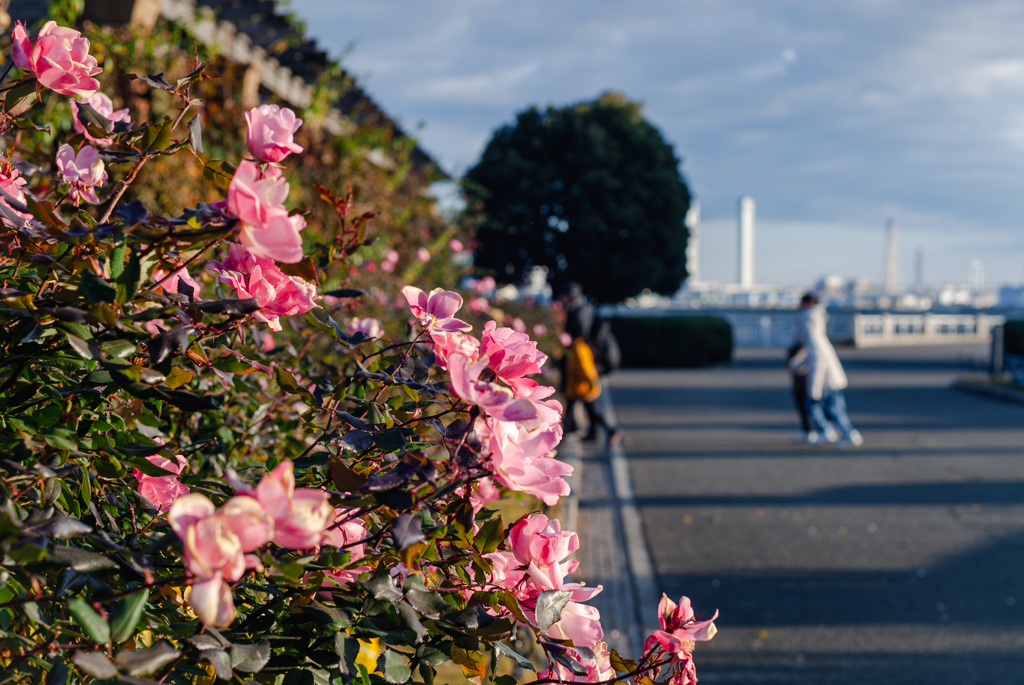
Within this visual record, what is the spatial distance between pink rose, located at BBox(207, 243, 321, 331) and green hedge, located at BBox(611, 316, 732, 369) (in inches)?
821

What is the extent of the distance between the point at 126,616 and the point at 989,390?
15873 millimetres

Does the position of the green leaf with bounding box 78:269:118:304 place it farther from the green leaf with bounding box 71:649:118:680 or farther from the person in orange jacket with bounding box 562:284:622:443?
the person in orange jacket with bounding box 562:284:622:443

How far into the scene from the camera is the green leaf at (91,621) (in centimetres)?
66

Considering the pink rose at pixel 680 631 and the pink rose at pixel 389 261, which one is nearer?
the pink rose at pixel 680 631

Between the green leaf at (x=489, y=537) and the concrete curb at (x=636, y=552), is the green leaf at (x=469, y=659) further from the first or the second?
the concrete curb at (x=636, y=552)

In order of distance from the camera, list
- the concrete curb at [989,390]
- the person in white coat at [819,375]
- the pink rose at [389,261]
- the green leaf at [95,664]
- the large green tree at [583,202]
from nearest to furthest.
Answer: the green leaf at [95,664]
the pink rose at [389,261]
the person in white coat at [819,375]
the concrete curb at [989,390]
the large green tree at [583,202]

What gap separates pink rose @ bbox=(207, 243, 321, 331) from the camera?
1.03m

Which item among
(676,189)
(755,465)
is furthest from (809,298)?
(676,189)

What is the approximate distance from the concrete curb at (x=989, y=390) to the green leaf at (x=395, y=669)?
1451 centimetres

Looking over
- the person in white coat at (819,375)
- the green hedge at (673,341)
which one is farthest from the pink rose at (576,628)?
the green hedge at (673,341)

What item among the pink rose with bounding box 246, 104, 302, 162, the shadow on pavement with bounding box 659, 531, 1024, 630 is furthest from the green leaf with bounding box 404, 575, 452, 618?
the shadow on pavement with bounding box 659, 531, 1024, 630

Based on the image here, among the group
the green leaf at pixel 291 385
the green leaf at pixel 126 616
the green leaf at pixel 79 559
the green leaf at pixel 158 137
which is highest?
the green leaf at pixel 158 137

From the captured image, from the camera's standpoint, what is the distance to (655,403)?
43.9 feet

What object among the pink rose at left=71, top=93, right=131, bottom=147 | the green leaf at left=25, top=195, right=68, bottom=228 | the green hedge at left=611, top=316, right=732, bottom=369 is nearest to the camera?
the green leaf at left=25, top=195, right=68, bottom=228
